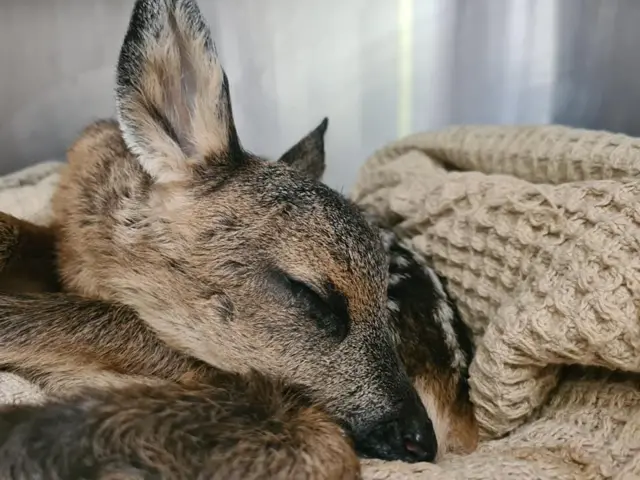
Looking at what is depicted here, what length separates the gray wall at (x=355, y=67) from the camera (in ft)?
7.06

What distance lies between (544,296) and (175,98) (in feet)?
2.34

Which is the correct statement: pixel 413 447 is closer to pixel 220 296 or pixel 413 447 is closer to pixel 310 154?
pixel 220 296

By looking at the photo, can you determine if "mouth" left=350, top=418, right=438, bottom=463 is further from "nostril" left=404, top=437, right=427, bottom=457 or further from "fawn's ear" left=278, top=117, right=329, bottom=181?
"fawn's ear" left=278, top=117, right=329, bottom=181

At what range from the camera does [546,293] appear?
126 centimetres

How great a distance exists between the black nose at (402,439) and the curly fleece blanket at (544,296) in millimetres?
53

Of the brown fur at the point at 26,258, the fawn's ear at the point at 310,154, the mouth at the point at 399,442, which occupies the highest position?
the fawn's ear at the point at 310,154

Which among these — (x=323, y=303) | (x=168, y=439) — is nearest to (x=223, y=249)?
(x=323, y=303)

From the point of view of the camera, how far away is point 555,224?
134 centimetres

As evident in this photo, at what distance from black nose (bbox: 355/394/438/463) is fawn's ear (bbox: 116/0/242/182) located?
525 millimetres

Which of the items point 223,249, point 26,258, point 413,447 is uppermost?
point 223,249

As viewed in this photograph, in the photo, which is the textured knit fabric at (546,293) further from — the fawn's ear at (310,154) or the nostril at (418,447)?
the fawn's ear at (310,154)

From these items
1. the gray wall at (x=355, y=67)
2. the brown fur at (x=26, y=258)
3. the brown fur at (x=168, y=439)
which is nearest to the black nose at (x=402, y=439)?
the brown fur at (x=168, y=439)

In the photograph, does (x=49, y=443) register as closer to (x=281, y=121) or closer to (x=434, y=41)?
(x=281, y=121)

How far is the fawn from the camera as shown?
132 centimetres
